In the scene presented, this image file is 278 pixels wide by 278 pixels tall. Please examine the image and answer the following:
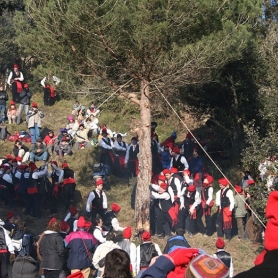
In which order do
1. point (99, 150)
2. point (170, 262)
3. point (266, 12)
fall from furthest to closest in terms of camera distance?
point (266, 12)
point (99, 150)
point (170, 262)

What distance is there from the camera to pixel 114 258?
5.10 metres

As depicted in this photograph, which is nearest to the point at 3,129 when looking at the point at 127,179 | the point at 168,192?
the point at 127,179

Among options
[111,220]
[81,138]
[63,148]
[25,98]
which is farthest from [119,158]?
[111,220]

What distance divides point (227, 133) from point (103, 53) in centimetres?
731

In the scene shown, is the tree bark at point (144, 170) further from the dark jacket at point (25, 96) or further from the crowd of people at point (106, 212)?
the dark jacket at point (25, 96)

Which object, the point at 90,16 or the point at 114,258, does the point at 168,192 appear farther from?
the point at 114,258

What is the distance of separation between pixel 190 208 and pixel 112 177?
5.43 m

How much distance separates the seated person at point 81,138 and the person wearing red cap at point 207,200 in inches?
330

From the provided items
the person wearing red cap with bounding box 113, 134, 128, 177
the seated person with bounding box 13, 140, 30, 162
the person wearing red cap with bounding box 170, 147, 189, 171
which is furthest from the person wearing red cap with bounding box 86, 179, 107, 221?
the seated person with bounding box 13, 140, 30, 162

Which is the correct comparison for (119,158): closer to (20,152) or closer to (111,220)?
(20,152)

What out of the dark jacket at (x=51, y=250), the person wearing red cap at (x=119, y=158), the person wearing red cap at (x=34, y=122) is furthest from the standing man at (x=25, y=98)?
the dark jacket at (x=51, y=250)

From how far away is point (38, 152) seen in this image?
66.7ft

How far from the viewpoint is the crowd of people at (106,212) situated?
9548 mm

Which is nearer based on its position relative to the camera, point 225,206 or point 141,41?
point 141,41
